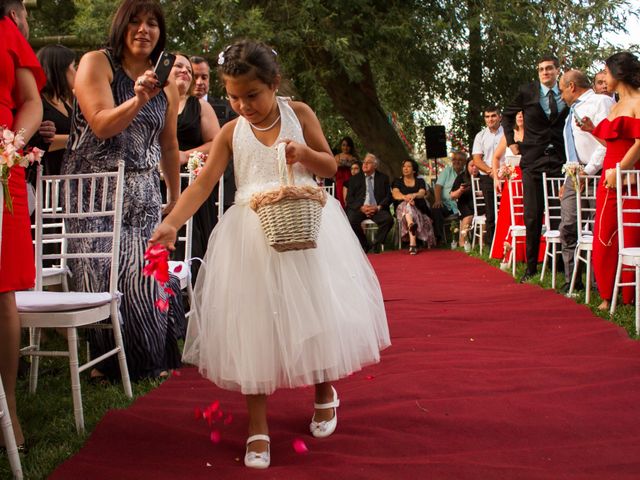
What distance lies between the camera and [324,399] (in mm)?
3379

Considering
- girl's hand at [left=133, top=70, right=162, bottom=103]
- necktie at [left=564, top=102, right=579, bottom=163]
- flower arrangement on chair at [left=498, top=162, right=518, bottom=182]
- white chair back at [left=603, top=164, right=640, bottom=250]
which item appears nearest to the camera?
girl's hand at [left=133, top=70, right=162, bottom=103]

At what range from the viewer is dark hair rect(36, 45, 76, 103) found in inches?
208

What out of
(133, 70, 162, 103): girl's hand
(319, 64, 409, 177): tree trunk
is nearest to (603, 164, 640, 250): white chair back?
(133, 70, 162, 103): girl's hand

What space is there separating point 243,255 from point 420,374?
1621 millimetres

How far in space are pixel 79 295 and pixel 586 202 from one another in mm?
5233

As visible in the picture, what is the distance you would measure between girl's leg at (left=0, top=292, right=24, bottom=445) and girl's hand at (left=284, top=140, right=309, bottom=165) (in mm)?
1161

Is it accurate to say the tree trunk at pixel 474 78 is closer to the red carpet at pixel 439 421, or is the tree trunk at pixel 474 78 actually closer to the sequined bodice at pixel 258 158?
the red carpet at pixel 439 421

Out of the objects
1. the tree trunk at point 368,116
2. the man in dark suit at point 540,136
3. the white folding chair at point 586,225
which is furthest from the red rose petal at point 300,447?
the tree trunk at point 368,116

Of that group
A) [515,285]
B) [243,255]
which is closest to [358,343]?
[243,255]

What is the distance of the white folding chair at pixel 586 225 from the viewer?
6848 millimetres

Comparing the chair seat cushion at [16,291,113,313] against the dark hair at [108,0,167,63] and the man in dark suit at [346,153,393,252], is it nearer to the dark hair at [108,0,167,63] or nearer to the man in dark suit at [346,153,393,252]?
the dark hair at [108,0,167,63]

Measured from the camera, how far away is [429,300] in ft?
25.0

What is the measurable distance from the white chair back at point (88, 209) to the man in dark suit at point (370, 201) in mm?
10073

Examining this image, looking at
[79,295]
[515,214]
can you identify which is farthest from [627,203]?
[79,295]
